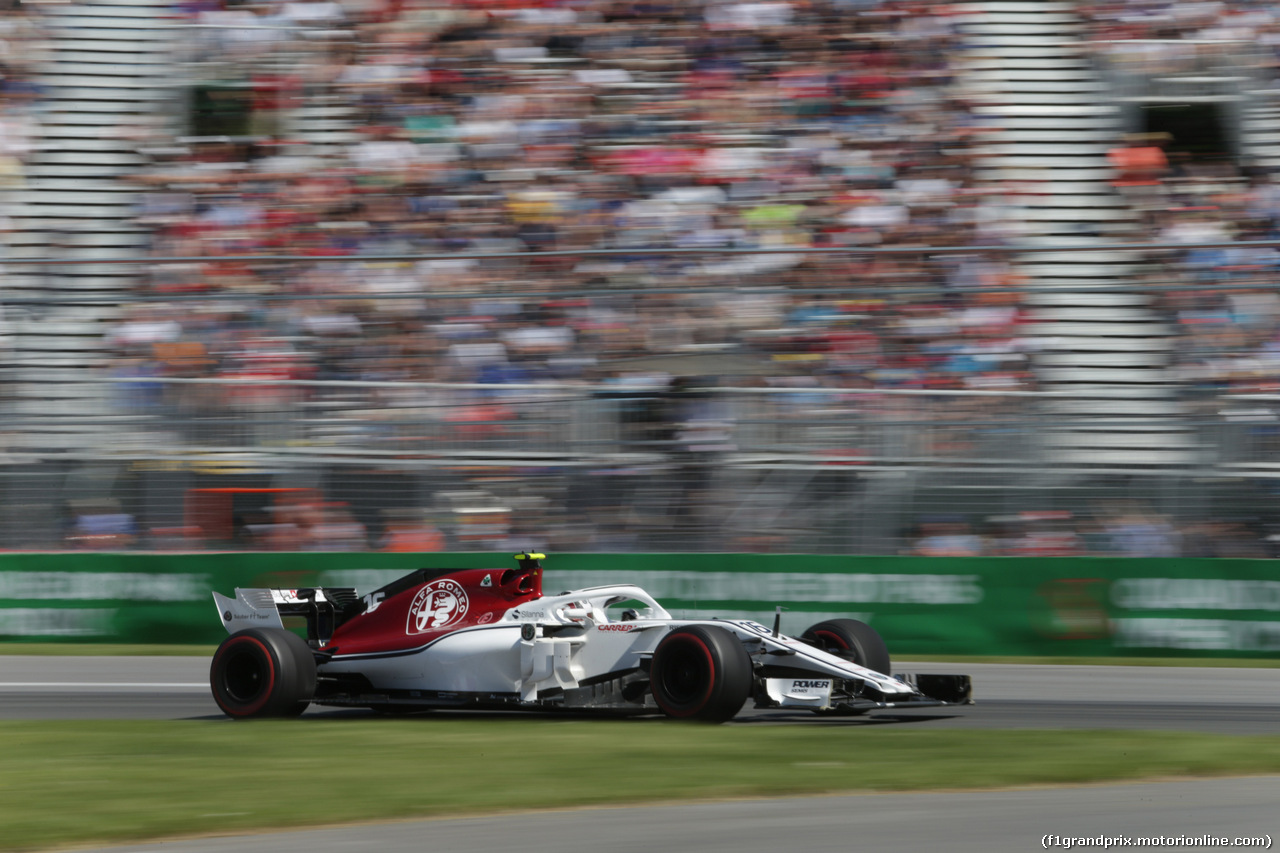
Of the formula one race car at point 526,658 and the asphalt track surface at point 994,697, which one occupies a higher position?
the formula one race car at point 526,658

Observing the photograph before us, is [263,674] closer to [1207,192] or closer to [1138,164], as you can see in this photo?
[1207,192]

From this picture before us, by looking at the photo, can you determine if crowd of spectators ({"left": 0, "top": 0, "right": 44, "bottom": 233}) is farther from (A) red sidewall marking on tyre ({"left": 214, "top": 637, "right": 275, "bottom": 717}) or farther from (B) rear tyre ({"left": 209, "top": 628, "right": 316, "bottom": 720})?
(A) red sidewall marking on tyre ({"left": 214, "top": 637, "right": 275, "bottom": 717})

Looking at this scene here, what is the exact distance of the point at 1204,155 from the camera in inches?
640

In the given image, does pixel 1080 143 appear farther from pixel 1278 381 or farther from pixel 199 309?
pixel 199 309

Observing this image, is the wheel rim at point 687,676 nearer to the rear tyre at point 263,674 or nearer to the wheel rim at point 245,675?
the rear tyre at point 263,674

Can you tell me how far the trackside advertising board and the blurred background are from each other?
19 cm

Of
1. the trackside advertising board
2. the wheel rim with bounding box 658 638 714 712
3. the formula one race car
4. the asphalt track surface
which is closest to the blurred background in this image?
the trackside advertising board

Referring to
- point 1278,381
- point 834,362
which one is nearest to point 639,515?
point 834,362

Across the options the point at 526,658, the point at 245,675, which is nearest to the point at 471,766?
the point at 526,658

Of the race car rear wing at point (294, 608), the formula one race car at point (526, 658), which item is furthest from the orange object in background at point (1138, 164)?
the race car rear wing at point (294, 608)

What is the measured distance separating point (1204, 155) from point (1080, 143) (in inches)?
51.3

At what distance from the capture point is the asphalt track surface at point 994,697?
8.91 m

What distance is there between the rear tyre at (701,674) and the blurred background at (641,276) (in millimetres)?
4640

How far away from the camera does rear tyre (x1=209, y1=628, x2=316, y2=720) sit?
901 centimetres
